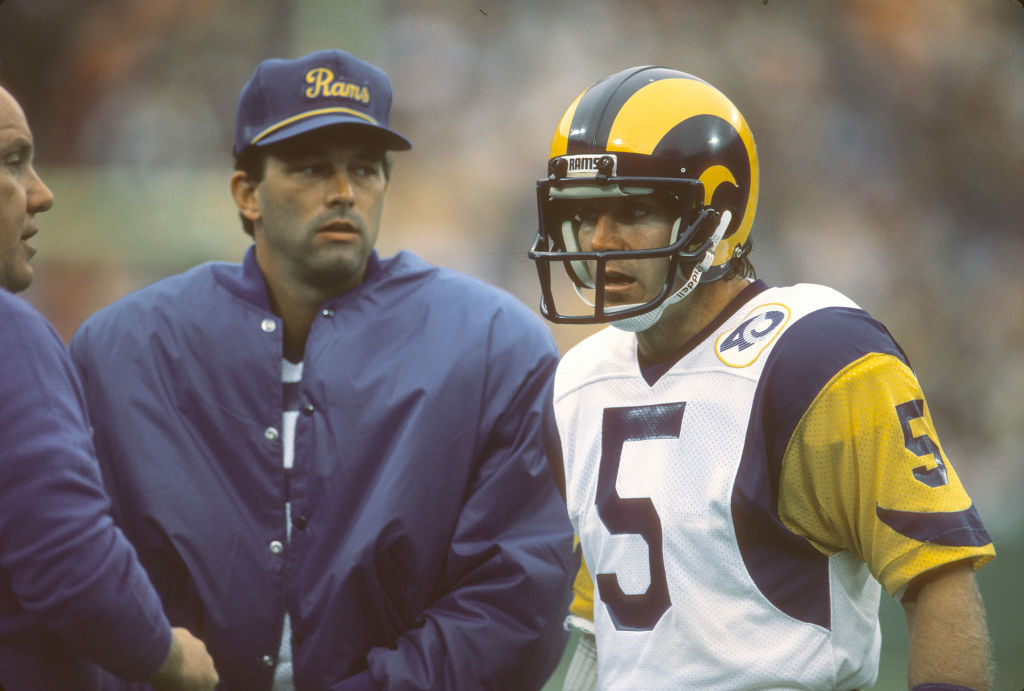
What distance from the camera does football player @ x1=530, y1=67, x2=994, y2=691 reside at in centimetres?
144

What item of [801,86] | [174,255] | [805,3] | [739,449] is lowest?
[174,255]

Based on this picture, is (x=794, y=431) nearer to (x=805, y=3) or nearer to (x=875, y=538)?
(x=875, y=538)

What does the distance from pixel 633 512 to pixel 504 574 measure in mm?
436

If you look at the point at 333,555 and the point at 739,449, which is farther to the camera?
the point at 333,555

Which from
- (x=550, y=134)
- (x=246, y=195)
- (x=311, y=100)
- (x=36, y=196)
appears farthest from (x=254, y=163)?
(x=550, y=134)

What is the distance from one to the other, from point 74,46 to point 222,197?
1.20 m

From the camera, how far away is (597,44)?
6.65m

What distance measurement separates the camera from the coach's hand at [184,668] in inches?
63.0

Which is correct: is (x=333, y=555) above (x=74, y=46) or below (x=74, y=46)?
below

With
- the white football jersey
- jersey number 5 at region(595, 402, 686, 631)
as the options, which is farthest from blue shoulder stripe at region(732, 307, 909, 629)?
jersey number 5 at region(595, 402, 686, 631)

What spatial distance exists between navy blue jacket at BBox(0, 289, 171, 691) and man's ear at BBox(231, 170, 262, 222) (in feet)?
2.85

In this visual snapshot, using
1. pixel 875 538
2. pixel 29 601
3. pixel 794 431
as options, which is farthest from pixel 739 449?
pixel 29 601

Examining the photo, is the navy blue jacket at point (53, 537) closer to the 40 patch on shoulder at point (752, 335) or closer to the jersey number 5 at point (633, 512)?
the jersey number 5 at point (633, 512)

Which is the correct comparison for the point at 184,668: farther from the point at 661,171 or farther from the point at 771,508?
the point at 661,171
